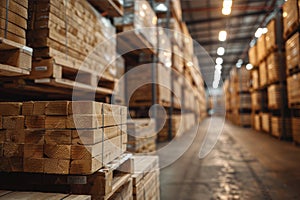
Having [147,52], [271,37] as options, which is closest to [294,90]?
[271,37]

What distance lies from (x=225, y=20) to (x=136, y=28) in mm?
10977

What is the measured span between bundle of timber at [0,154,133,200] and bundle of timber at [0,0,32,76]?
91cm

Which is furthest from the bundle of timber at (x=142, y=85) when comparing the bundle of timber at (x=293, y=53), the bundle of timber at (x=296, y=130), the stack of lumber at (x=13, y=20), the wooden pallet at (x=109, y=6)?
the stack of lumber at (x=13, y=20)

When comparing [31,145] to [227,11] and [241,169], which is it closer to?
[241,169]

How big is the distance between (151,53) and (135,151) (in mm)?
3599

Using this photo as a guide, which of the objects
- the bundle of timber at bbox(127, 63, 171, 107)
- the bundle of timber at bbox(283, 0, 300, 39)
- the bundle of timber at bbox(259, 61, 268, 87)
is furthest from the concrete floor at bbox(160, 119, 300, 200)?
the bundle of timber at bbox(259, 61, 268, 87)

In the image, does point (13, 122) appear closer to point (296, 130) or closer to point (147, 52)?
point (147, 52)

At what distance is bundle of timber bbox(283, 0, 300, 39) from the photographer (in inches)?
226

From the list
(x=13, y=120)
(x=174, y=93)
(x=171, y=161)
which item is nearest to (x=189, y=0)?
(x=174, y=93)

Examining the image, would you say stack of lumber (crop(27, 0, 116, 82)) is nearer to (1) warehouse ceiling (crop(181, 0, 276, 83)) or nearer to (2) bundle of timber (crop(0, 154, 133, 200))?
→ (2) bundle of timber (crop(0, 154, 133, 200))

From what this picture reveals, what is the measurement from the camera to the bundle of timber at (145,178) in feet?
7.05

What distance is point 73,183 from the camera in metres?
1.53

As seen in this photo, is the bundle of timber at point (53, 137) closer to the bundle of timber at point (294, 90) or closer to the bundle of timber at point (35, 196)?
the bundle of timber at point (35, 196)

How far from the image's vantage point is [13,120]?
5.18 ft
